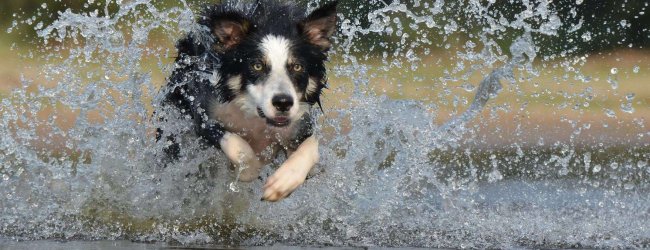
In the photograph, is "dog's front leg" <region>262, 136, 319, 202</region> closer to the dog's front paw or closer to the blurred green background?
the dog's front paw

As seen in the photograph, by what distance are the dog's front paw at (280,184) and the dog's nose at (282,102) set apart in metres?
0.36

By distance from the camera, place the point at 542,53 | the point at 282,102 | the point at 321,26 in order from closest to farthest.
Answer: the point at 282,102, the point at 321,26, the point at 542,53

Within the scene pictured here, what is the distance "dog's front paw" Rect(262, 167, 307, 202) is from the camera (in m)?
5.08

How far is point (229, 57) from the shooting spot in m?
5.86

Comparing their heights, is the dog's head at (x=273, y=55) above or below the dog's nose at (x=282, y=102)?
above

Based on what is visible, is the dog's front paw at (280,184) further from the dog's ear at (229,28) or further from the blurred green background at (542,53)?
the blurred green background at (542,53)

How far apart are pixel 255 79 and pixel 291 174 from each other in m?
0.69

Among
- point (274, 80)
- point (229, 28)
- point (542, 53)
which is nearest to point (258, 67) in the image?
point (274, 80)

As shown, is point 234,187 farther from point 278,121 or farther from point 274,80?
point 274,80

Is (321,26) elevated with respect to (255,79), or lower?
elevated

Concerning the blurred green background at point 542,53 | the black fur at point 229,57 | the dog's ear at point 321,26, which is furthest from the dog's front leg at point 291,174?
the blurred green background at point 542,53

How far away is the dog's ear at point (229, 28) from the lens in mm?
5734

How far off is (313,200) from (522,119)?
24.1 feet

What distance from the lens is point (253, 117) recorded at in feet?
19.3
